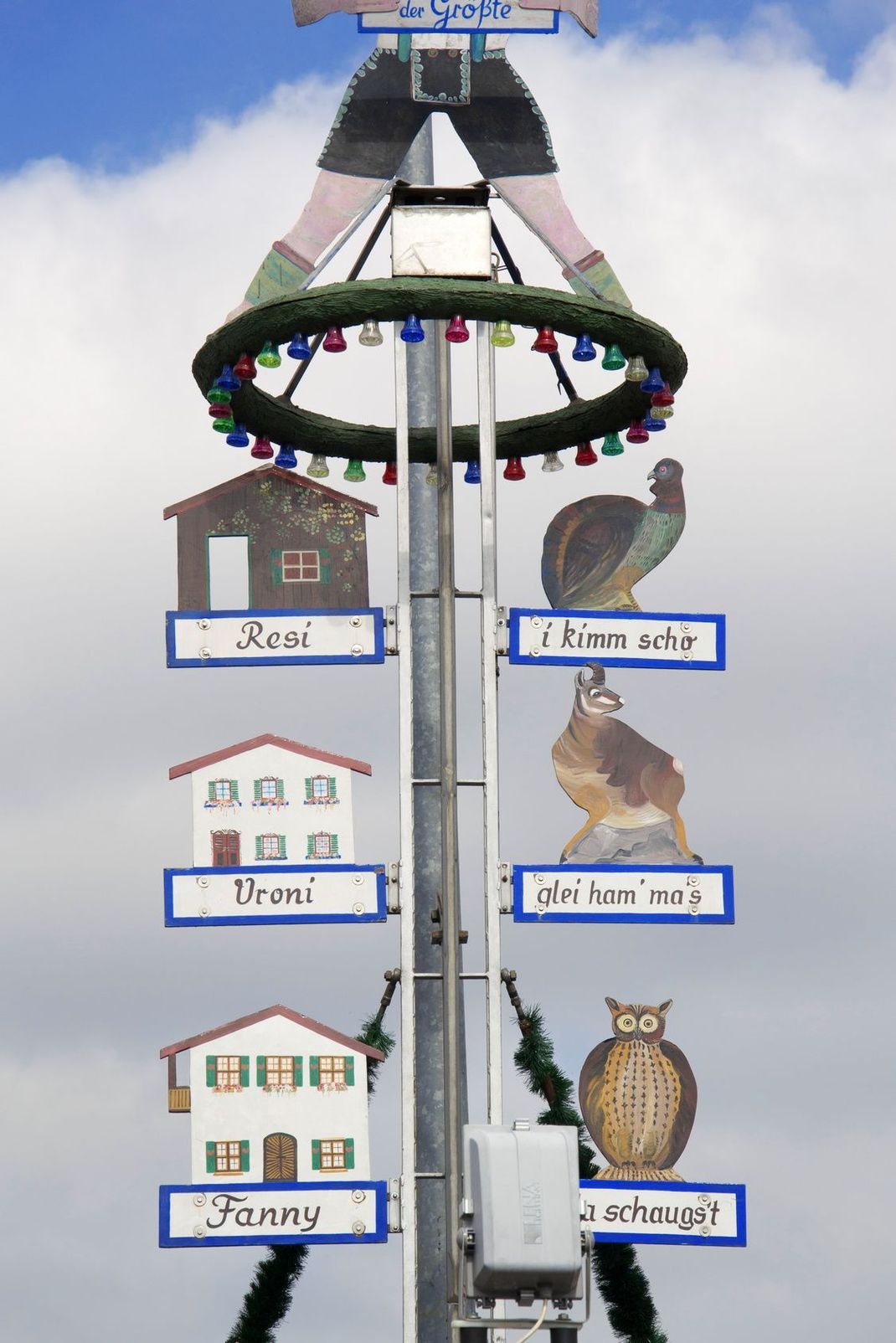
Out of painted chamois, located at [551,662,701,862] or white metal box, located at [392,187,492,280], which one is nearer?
white metal box, located at [392,187,492,280]

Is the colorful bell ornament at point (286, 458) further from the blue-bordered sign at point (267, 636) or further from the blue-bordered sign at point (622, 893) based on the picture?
the blue-bordered sign at point (622, 893)

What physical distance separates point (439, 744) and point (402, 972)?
1.72 meters

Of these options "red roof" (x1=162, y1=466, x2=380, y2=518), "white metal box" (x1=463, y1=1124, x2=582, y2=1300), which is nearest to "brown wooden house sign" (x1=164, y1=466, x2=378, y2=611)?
"red roof" (x1=162, y1=466, x2=380, y2=518)

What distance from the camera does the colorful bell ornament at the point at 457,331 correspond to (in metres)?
17.4

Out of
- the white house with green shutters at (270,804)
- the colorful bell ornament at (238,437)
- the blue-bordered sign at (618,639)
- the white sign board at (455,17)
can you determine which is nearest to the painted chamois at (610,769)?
the blue-bordered sign at (618,639)

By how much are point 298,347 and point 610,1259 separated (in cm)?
711

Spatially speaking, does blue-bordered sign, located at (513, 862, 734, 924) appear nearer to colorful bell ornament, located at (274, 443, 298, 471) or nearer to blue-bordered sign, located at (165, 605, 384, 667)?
blue-bordered sign, located at (165, 605, 384, 667)

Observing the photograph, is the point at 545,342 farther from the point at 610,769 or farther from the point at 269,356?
the point at 610,769

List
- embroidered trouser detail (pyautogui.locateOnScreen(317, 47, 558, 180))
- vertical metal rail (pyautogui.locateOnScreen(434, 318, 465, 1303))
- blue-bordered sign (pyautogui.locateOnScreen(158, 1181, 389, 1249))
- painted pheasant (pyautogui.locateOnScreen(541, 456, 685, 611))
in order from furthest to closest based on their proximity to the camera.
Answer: painted pheasant (pyautogui.locateOnScreen(541, 456, 685, 611)) → embroidered trouser detail (pyautogui.locateOnScreen(317, 47, 558, 180)) → blue-bordered sign (pyautogui.locateOnScreen(158, 1181, 389, 1249)) → vertical metal rail (pyautogui.locateOnScreen(434, 318, 465, 1303))

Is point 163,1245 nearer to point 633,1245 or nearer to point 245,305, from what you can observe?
point 633,1245

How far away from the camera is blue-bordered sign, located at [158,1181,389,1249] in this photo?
A: 1683cm

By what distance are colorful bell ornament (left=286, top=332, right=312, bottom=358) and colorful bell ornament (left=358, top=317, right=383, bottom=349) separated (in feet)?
1.32

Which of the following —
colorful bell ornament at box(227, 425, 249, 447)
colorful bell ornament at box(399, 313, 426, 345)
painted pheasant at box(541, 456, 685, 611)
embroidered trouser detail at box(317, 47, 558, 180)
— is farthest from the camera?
colorful bell ornament at box(227, 425, 249, 447)

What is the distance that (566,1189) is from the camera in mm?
12398
